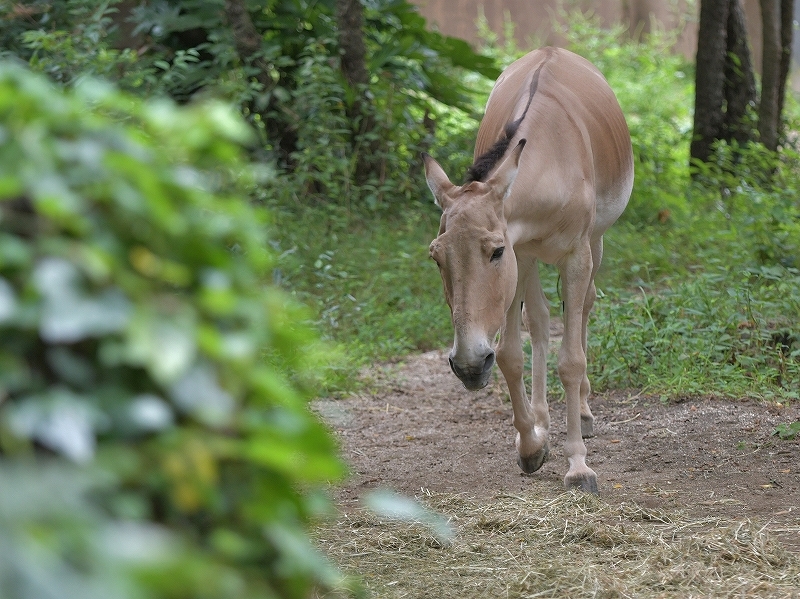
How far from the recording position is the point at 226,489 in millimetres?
1227

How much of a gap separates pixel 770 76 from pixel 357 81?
390 centimetres

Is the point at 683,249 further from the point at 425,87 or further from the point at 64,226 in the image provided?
the point at 64,226

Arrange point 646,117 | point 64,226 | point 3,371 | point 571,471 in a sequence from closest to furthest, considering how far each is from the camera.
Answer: point 3,371 < point 64,226 < point 571,471 < point 646,117

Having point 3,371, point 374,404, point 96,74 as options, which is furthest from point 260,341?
point 96,74

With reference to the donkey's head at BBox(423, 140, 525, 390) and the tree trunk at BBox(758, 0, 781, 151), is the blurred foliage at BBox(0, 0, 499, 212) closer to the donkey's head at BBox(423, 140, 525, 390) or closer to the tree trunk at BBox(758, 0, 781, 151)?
the tree trunk at BBox(758, 0, 781, 151)

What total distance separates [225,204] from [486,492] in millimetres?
3257

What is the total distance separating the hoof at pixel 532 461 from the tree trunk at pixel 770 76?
5.85 meters

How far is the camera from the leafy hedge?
1045 mm

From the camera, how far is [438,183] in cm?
421

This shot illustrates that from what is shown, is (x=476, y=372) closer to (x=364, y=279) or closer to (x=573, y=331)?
(x=573, y=331)

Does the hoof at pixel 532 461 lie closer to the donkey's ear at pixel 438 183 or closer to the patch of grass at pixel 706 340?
the patch of grass at pixel 706 340

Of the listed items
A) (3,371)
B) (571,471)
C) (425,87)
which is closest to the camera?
(3,371)

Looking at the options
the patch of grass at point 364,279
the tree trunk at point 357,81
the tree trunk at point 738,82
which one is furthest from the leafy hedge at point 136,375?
the tree trunk at point 738,82

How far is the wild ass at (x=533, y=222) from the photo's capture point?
3904 millimetres
